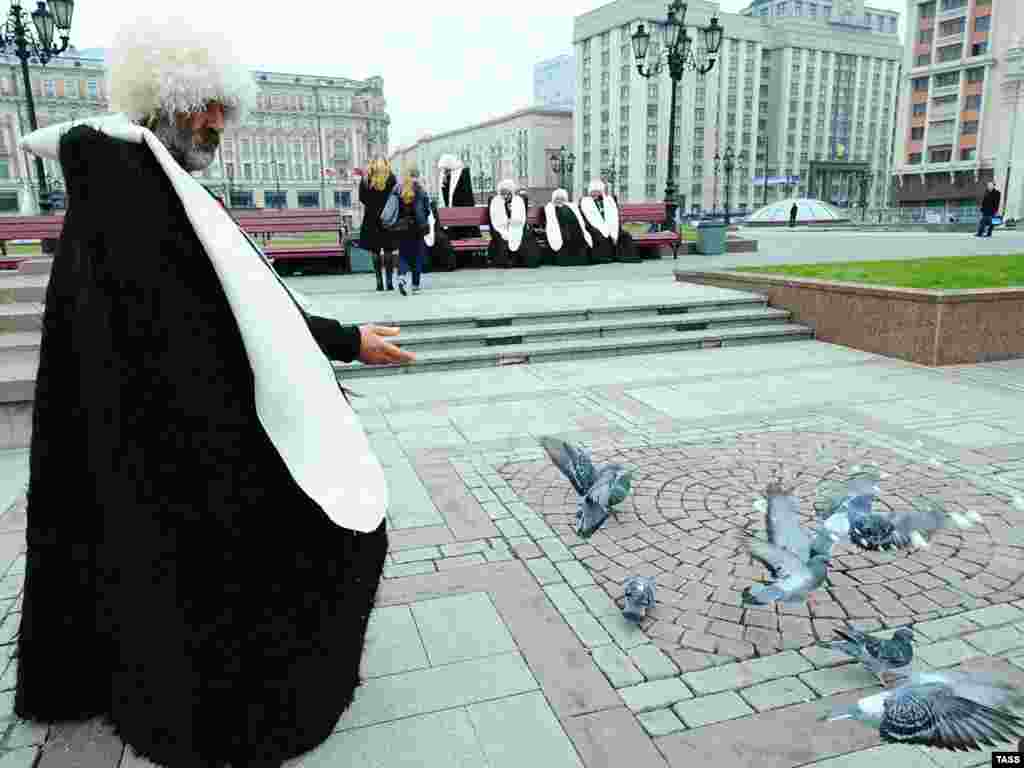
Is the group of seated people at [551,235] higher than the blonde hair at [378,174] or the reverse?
the reverse

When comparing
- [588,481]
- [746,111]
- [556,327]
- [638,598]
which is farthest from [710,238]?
[746,111]

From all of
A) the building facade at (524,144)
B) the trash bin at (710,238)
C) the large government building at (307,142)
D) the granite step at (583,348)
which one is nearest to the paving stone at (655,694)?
the granite step at (583,348)

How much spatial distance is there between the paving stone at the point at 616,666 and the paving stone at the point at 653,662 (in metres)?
0.03

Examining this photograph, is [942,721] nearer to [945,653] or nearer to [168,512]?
[945,653]

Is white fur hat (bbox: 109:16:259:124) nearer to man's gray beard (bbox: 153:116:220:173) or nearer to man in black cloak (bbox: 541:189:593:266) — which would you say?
man's gray beard (bbox: 153:116:220:173)

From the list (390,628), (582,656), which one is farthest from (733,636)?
(390,628)

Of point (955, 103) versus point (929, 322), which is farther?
point (955, 103)

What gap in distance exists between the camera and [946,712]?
1.97 meters

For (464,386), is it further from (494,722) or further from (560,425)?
(494,722)

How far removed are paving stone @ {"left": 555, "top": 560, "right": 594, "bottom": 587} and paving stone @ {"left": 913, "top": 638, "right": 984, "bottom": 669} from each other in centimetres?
130

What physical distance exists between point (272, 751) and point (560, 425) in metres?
3.84

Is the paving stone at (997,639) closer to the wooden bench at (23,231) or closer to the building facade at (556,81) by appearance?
the wooden bench at (23,231)

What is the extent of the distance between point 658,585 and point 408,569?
115 cm

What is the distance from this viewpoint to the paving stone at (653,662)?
259 cm
